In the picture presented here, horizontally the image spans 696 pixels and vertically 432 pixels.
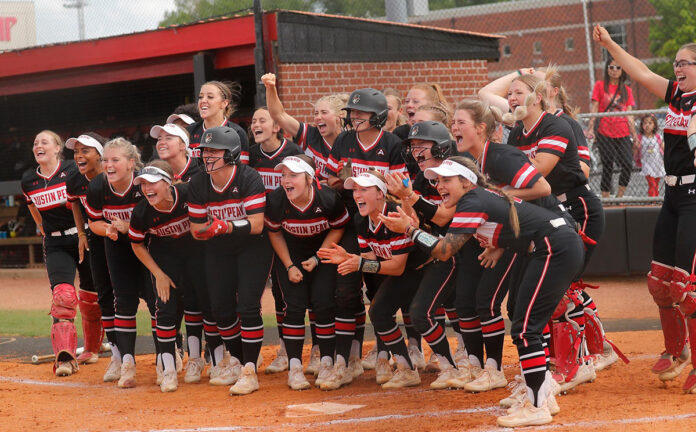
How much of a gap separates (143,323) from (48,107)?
9.76 meters

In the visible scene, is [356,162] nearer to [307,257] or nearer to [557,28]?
[307,257]

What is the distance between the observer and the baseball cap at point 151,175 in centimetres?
625

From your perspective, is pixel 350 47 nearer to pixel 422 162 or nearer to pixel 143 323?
pixel 143 323

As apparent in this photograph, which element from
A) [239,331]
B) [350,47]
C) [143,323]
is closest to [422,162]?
[239,331]

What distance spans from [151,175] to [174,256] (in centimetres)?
76

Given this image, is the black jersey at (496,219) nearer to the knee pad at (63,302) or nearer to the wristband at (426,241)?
the wristband at (426,241)

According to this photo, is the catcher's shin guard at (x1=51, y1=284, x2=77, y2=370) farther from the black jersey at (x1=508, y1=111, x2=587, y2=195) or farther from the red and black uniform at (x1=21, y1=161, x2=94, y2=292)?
the black jersey at (x1=508, y1=111, x2=587, y2=195)

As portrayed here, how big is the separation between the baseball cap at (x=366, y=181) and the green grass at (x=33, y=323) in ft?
13.6

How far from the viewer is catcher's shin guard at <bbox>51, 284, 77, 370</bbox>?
7336mm

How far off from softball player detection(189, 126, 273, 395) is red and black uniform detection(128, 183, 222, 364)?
26 cm

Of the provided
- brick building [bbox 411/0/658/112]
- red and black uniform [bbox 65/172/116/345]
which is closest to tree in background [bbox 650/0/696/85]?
brick building [bbox 411/0/658/112]

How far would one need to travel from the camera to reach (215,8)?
1995cm

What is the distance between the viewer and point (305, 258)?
654 centimetres

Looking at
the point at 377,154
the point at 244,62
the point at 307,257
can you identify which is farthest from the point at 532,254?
the point at 244,62
